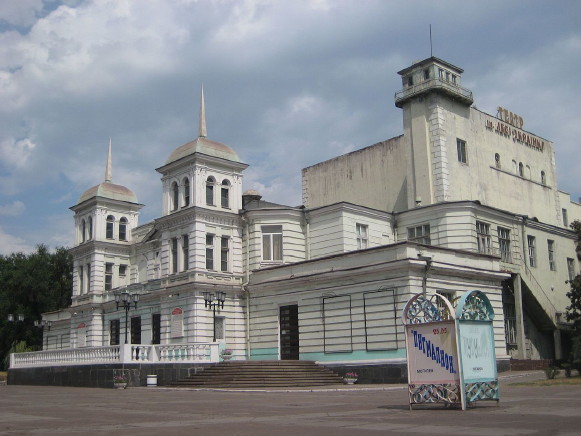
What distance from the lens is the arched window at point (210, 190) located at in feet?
132

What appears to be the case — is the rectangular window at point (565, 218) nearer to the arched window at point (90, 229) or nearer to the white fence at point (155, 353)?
the white fence at point (155, 353)

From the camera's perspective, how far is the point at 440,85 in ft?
140

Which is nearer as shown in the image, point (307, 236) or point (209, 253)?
point (209, 253)

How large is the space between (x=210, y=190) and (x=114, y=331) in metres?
14.4

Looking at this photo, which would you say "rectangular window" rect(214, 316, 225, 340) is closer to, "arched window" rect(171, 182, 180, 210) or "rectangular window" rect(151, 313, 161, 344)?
"rectangular window" rect(151, 313, 161, 344)

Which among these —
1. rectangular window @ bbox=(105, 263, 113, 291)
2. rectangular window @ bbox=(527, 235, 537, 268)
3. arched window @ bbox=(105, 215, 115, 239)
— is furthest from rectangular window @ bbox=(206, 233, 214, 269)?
Result: rectangular window @ bbox=(527, 235, 537, 268)

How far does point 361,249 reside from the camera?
111 ft

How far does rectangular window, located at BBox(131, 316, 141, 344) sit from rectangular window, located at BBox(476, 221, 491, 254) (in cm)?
2249

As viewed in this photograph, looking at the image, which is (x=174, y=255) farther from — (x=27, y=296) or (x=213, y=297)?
(x=27, y=296)

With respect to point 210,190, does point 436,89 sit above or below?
above

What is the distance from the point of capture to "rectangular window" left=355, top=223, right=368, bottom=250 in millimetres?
39147

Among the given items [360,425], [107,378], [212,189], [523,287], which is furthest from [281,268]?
[360,425]

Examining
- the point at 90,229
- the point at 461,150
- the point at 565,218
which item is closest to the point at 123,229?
the point at 90,229

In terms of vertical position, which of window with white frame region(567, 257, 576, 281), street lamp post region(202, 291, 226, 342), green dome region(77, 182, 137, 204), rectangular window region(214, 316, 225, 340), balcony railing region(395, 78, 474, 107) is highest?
balcony railing region(395, 78, 474, 107)
